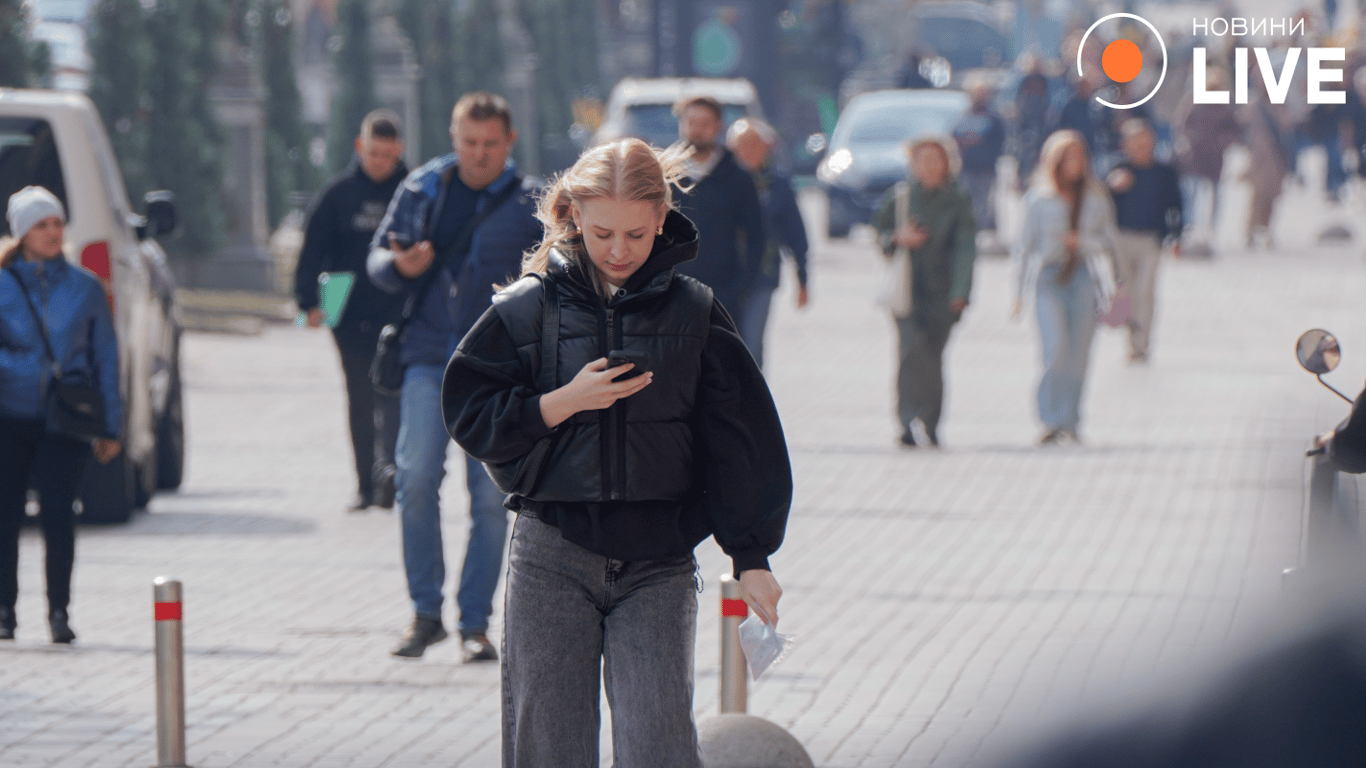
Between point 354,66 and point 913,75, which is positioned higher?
point 354,66

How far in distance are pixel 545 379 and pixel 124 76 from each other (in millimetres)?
16218

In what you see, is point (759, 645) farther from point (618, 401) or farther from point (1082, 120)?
point (1082, 120)

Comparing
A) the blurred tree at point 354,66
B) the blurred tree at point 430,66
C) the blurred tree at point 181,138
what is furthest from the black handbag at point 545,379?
the blurred tree at point 430,66

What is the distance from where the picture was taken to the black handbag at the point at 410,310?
7523 millimetres

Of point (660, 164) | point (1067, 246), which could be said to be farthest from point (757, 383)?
point (1067, 246)

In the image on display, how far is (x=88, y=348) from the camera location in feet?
26.8

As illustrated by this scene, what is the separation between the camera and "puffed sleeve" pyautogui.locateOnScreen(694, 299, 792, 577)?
436 centimetres

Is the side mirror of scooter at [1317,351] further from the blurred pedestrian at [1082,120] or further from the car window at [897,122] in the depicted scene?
the car window at [897,122]

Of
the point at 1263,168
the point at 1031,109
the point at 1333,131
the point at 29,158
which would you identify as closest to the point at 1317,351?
the point at 29,158

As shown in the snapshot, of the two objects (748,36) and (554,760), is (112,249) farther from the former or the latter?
(748,36)

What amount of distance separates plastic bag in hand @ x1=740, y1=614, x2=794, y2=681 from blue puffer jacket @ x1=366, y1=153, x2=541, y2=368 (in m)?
2.96

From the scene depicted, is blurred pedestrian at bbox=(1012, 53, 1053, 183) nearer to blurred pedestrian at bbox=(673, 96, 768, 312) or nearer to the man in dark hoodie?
blurred pedestrian at bbox=(673, 96, 768, 312)

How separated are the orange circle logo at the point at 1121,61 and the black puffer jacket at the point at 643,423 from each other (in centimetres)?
2706

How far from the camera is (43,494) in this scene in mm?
8055
